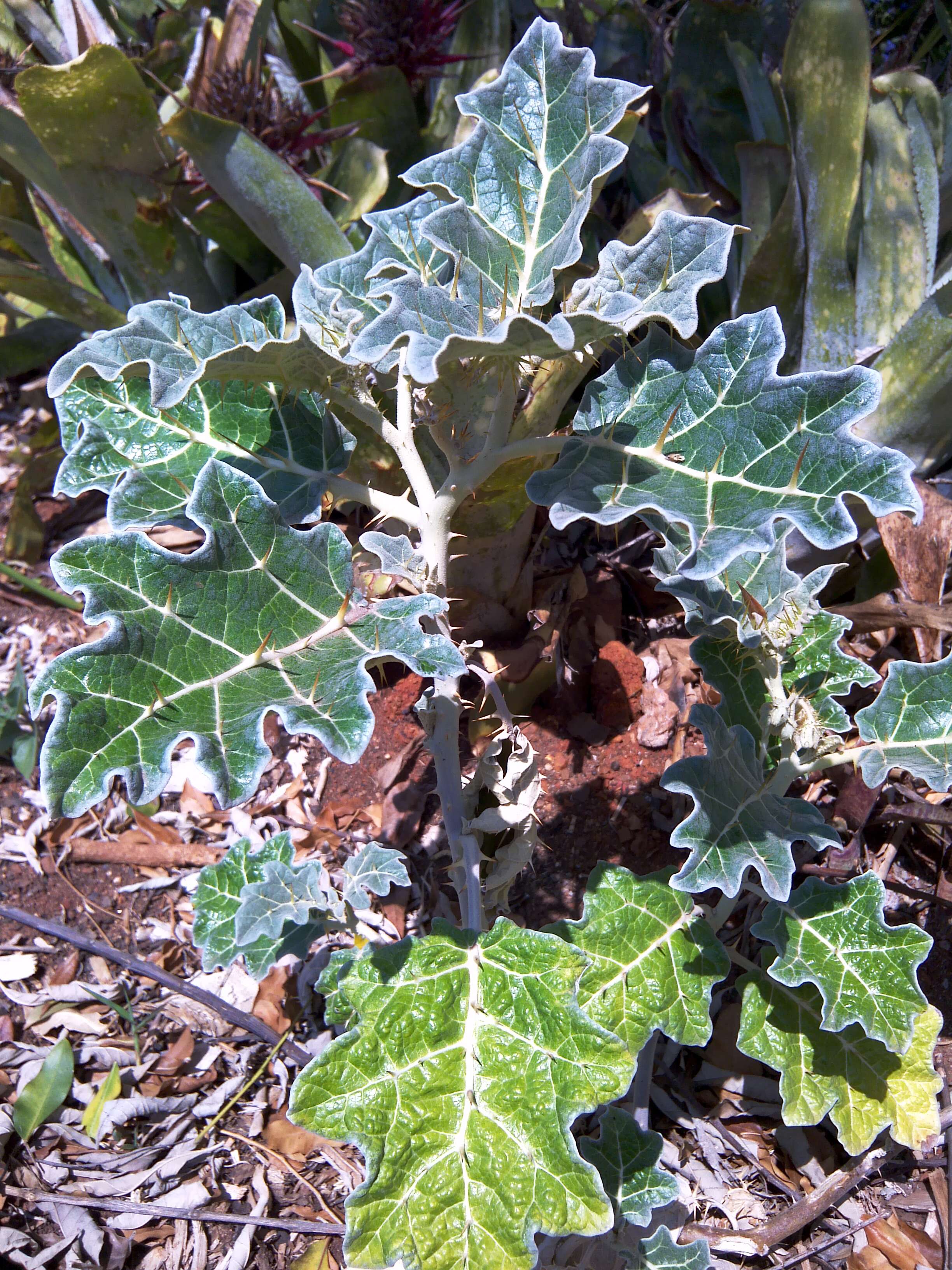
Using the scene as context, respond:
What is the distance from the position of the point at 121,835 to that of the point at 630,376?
1483 mm

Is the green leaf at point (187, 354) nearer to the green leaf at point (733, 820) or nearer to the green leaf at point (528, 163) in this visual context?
the green leaf at point (528, 163)

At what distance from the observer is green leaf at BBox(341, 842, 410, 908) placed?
1302 mm

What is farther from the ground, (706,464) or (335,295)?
(335,295)

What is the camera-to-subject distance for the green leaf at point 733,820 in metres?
1.12

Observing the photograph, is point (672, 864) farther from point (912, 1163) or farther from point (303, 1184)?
point (303, 1184)

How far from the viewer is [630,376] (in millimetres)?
1230

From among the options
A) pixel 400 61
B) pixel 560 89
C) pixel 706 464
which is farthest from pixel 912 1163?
pixel 400 61

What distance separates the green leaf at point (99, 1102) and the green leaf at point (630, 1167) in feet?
2.78

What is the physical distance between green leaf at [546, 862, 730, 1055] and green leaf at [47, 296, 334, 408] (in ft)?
2.78

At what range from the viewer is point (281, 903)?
139cm

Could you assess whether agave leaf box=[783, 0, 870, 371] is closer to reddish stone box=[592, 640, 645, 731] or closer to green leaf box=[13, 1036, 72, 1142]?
reddish stone box=[592, 640, 645, 731]

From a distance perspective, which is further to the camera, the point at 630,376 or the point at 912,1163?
the point at 912,1163

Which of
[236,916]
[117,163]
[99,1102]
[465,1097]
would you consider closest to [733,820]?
[465,1097]

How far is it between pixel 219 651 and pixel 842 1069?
1.08m
